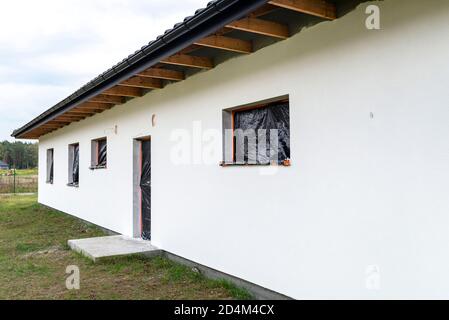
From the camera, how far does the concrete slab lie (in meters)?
5.71

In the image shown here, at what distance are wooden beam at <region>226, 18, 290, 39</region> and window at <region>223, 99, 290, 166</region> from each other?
2.29ft

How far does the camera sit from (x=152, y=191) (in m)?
6.28

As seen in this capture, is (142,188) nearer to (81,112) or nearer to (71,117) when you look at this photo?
(81,112)

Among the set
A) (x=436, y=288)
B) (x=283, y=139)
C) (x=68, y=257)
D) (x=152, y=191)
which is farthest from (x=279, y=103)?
(x=68, y=257)

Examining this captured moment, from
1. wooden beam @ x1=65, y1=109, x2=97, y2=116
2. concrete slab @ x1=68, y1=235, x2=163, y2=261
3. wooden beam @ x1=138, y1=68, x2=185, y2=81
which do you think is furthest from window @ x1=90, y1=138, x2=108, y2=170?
wooden beam @ x1=138, y1=68, x2=185, y2=81

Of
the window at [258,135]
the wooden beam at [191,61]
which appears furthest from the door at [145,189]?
the window at [258,135]

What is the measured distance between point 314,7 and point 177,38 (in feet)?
4.31

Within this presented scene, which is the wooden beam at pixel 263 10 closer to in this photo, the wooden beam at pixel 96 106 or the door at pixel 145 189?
the door at pixel 145 189

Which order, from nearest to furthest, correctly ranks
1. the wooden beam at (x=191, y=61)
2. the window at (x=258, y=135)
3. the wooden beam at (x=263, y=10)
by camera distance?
the wooden beam at (x=263, y=10) → the window at (x=258, y=135) → the wooden beam at (x=191, y=61)

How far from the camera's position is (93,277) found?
4.89 meters

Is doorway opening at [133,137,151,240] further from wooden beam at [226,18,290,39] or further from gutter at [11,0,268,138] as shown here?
wooden beam at [226,18,290,39]

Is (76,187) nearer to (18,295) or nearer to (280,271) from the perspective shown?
(18,295)

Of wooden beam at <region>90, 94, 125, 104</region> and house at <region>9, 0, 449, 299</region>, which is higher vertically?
wooden beam at <region>90, 94, 125, 104</region>

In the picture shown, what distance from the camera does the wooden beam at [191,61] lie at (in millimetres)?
4371
